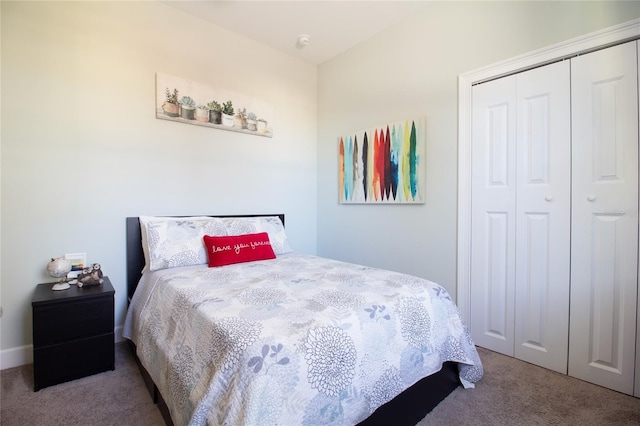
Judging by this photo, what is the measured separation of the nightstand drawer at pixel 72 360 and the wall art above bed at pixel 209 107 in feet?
5.64

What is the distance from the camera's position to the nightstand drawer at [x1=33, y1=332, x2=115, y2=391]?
166 cm

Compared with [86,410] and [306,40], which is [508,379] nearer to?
[86,410]

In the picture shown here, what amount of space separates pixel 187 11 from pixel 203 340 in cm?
272

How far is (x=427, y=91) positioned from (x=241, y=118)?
1.73 meters


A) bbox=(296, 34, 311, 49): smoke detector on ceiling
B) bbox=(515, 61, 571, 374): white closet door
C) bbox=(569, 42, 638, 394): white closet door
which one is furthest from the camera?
bbox=(296, 34, 311, 49): smoke detector on ceiling

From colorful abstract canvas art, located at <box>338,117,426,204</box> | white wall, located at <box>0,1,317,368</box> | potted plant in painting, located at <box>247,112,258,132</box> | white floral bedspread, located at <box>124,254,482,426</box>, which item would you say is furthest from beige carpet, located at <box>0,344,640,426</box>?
potted plant in painting, located at <box>247,112,258,132</box>

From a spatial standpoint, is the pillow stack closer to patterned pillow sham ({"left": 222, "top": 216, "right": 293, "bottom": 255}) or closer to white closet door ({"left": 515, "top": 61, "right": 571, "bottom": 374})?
patterned pillow sham ({"left": 222, "top": 216, "right": 293, "bottom": 255})

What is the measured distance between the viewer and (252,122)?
2.99 m

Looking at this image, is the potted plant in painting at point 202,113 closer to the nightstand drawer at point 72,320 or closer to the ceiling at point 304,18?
the ceiling at point 304,18

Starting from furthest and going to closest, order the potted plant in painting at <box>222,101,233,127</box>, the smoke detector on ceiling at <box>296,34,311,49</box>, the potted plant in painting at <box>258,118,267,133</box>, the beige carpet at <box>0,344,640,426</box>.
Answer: the potted plant in painting at <box>258,118,267,133</box>
the smoke detector on ceiling at <box>296,34,311,49</box>
the potted plant in painting at <box>222,101,233,127</box>
the beige carpet at <box>0,344,640,426</box>

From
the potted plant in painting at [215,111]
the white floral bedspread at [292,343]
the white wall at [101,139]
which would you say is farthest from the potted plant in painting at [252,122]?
the white floral bedspread at [292,343]

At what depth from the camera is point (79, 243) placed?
2129 millimetres

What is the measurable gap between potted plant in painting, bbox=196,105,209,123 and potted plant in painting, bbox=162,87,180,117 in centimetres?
17

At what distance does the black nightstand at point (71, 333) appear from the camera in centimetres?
166
